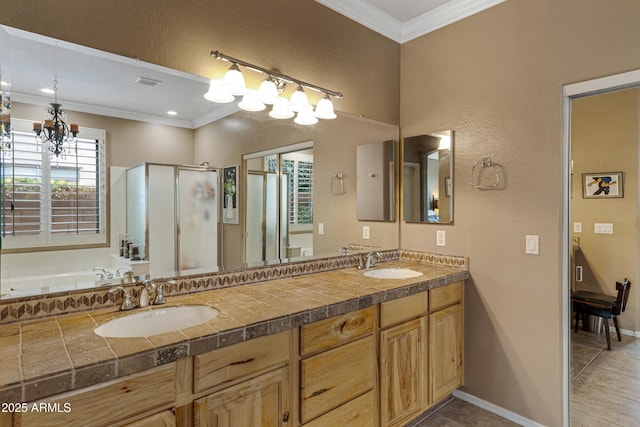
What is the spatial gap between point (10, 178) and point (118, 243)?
1.51ft

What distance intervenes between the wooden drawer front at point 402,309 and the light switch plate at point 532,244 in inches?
28.1

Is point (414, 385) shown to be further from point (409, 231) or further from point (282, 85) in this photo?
point (282, 85)

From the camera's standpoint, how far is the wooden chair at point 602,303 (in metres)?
2.14

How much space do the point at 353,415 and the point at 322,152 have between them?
1625mm

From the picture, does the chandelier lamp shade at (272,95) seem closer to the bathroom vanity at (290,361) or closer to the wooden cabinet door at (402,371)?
the bathroom vanity at (290,361)

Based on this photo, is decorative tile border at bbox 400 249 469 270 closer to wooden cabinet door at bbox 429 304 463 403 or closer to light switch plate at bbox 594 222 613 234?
wooden cabinet door at bbox 429 304 463 403

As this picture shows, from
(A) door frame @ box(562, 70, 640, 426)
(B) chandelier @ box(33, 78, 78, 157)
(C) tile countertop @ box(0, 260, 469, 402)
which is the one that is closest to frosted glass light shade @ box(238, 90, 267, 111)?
(B) chandelier @ box(33, 78, 78, 157)

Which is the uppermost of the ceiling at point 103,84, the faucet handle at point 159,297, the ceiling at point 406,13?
the ceiling at point 406,13

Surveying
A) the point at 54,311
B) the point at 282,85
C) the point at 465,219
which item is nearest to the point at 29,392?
the point at 54,311

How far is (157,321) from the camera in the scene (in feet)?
4.90

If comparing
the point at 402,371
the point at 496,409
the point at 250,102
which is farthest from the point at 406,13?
the point at 496,409

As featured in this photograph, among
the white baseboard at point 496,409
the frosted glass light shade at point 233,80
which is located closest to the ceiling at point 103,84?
the frosted glass light shade at point 233,80

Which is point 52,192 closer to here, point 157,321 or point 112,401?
Answer: point 157,321

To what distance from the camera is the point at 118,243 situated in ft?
5.22
